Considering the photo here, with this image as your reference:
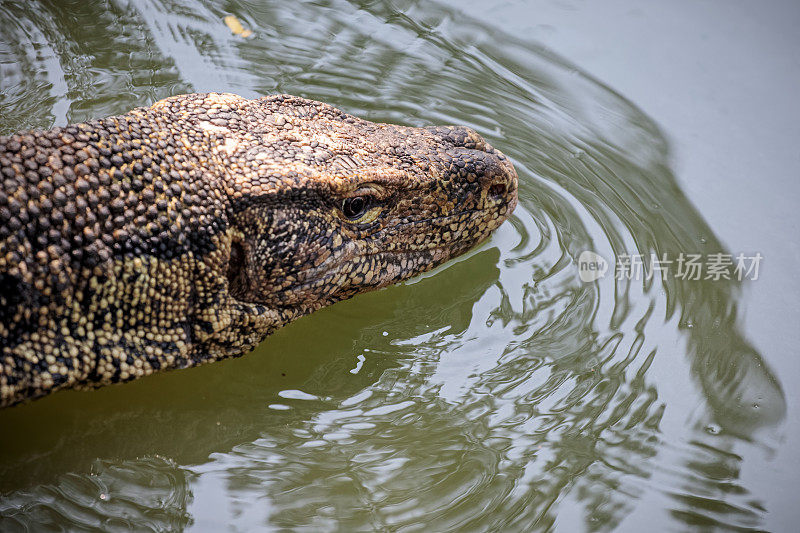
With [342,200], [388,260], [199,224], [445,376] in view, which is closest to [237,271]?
[199,224]

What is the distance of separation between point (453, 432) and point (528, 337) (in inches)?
35.7

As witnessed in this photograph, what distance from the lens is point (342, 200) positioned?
177 inches

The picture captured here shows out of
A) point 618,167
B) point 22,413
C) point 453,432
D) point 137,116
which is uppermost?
point 618,167

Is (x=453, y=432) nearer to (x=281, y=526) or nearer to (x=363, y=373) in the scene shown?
(x=363, y=373)

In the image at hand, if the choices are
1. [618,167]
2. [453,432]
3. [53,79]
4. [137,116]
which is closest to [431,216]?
[453,432]

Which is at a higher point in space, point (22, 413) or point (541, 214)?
point (541, 214)

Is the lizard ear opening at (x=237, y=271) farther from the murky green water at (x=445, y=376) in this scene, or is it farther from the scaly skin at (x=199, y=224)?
the murky green water at (x=445, y=376)

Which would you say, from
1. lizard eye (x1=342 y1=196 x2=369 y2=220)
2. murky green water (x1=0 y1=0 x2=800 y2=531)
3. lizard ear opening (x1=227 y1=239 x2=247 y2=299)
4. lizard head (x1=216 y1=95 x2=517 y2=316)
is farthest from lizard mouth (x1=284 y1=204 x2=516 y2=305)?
murky green water (x1=0 y1=0 x2=800 y2=531)

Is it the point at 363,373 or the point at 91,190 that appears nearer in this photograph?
the point at 91,190

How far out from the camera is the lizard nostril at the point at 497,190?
5.15 meters

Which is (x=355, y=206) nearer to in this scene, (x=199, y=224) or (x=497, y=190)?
(x=199, y=224)

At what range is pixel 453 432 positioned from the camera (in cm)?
480

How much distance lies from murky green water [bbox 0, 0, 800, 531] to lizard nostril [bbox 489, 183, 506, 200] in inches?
27.3

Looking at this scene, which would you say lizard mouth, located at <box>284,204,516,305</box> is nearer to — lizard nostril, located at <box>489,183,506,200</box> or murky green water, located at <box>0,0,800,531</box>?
lizard nostril, located at <box>489,183,506,200</box>
